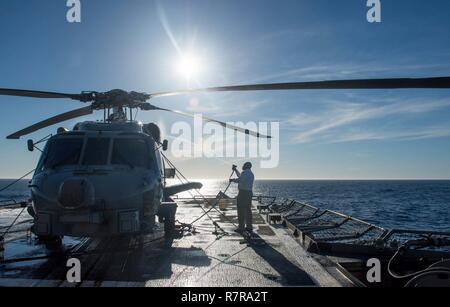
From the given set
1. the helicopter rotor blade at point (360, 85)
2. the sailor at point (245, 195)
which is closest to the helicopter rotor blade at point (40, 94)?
the helicopter rotor blade at point (360, 85)

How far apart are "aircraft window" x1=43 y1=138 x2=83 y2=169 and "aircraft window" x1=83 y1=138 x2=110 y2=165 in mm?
196

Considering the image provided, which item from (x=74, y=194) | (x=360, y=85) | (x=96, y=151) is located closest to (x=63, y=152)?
(x=96, y=151)

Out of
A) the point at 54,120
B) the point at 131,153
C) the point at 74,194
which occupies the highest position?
the point at 54,120

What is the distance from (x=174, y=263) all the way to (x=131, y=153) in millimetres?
3161

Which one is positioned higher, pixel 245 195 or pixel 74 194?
pixel 74 194

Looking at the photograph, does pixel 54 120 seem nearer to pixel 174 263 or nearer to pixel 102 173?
pixel 102 173

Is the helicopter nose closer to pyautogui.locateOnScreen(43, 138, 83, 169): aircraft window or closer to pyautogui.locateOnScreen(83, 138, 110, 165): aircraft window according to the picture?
pyautogui.locateOnScreen(83, 138, 110, 165): aircraft window

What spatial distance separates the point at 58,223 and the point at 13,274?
4.30 ft

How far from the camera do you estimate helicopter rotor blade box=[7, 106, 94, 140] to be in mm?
10320

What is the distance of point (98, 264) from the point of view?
7047 millimetres

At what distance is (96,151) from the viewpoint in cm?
860
